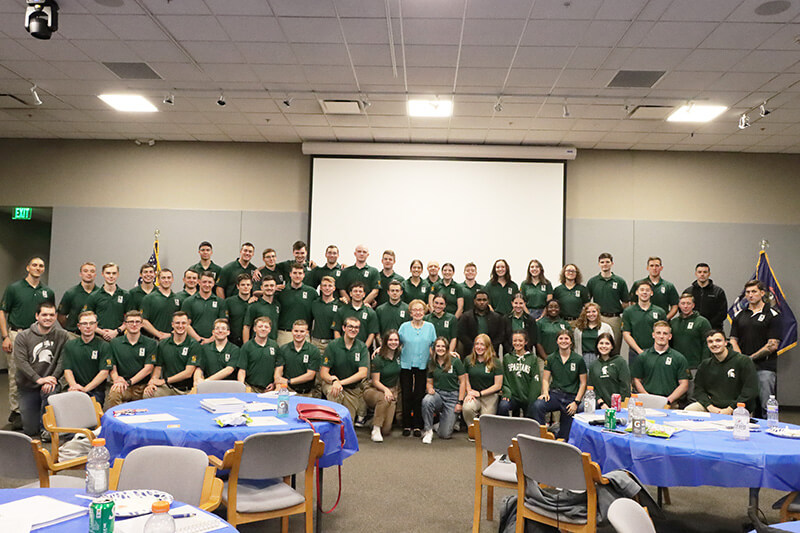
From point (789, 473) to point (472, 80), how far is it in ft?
16.8

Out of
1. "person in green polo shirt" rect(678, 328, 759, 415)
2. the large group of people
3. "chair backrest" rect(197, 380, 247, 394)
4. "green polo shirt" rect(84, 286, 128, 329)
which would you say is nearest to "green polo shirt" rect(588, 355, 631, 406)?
the large group of people

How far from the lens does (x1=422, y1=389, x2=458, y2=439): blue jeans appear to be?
689 cm

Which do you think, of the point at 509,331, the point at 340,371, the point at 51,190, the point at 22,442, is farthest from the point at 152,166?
the point at 22,442

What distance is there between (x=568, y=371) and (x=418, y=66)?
3.74 metres

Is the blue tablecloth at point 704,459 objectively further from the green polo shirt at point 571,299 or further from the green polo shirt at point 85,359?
the green polo shirt at point 85,359

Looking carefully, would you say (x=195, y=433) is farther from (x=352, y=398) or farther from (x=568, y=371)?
(x=568, y=371)

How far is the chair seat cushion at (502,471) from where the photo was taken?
3.83 meters

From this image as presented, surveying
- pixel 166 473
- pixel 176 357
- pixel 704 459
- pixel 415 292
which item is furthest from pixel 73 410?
pixel 415 292

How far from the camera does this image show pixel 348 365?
6789 mm

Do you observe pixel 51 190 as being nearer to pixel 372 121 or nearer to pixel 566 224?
pixel 372 121

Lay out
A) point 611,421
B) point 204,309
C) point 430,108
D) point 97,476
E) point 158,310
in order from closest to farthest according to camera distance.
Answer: point 97,476 < point 611,421 < point 204,309 < point 158,310 < point 430,108

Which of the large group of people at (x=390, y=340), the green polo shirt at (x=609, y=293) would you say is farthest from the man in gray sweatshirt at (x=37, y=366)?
the green polo shirt at (x=609, y=293)

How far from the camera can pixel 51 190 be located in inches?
397

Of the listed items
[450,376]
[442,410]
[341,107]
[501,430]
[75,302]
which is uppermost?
[341,107]
